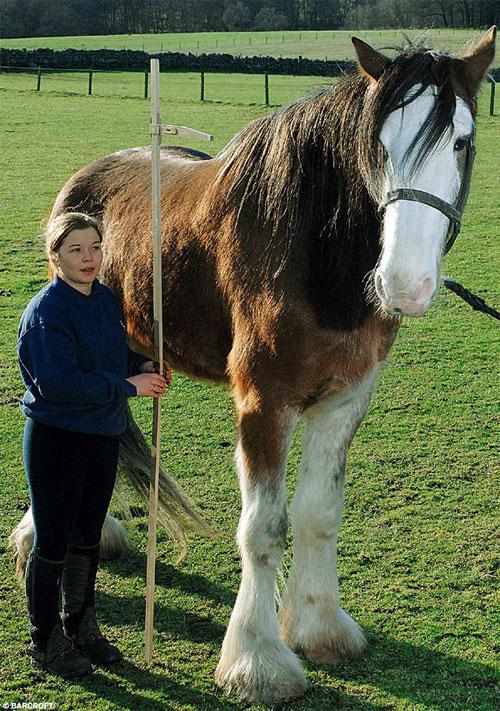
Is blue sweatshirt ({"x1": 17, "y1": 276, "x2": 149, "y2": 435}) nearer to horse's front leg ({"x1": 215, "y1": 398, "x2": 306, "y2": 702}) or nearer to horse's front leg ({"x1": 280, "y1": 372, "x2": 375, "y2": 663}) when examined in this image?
horse's front leg ({"x1": 215, "y1": 398, "x2": 306, "y2": 702})

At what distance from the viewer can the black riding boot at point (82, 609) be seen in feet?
10.3

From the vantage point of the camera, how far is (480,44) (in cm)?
265

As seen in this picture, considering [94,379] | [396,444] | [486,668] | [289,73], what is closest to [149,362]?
[94,379]

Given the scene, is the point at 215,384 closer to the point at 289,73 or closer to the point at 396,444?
the point at 396,444

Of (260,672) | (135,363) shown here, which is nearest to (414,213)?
(135,363)

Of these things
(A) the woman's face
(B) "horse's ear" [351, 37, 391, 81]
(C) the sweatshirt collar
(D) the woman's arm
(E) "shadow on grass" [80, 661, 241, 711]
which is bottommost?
(E) "shadow on grass" [80, 661, 241, 711]

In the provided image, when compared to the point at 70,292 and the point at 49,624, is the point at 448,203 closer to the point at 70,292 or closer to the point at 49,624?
the point at 70,292

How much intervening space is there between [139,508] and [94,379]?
1725 millimetres

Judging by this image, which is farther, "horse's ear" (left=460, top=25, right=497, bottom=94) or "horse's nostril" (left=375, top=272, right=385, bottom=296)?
"horse's ear" (left=460, top=25, right=497, bottom=94)

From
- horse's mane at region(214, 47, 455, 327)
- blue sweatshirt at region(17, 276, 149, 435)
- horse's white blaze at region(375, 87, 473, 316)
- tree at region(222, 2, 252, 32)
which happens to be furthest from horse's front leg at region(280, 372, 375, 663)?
tree at region(222, 2, 252, 32)

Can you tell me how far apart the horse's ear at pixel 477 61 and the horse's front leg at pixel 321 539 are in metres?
1.08

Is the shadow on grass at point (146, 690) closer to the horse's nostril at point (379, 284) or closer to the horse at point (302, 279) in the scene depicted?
the horse at point (302, 279)

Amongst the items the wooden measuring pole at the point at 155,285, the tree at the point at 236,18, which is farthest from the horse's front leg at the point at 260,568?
the tree at the point at 236,18

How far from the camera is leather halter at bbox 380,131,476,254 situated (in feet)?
7.77
